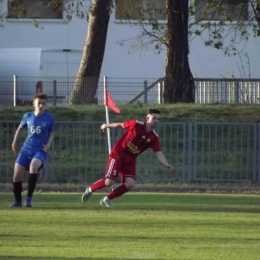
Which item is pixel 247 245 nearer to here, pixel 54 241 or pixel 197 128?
pixel 54 241

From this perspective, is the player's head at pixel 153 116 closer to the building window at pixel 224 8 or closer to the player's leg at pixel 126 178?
the player's leg at pixel 126 178

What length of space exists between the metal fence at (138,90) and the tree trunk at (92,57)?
2.06ft

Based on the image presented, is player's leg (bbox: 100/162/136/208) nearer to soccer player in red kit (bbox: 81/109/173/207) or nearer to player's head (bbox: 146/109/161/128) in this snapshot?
soccer player in red kit (bbox: 81/109/173/207)

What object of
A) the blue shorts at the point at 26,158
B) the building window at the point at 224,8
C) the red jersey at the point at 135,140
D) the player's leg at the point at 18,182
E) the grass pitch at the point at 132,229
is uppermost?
the building window at the point at 224,8

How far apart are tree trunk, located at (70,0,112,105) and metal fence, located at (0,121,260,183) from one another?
16.9 ft

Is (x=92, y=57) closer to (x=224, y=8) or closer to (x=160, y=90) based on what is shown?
(x=160, y=90)

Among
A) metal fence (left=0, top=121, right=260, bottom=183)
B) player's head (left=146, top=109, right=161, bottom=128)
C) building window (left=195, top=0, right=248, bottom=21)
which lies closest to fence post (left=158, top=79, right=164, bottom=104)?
building window (left=195, top=0, right=248, bottom=21)

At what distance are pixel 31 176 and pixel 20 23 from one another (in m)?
27.5

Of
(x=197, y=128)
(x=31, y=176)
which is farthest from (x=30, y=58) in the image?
(x=31, y=176)

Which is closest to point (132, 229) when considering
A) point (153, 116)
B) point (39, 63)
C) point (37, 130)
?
point (153, 116)

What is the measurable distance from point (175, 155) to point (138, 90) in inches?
270

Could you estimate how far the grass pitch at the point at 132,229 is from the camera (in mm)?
9609

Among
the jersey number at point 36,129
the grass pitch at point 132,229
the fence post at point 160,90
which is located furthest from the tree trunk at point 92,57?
the jersey number at point 36,129

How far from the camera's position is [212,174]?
20422mm
